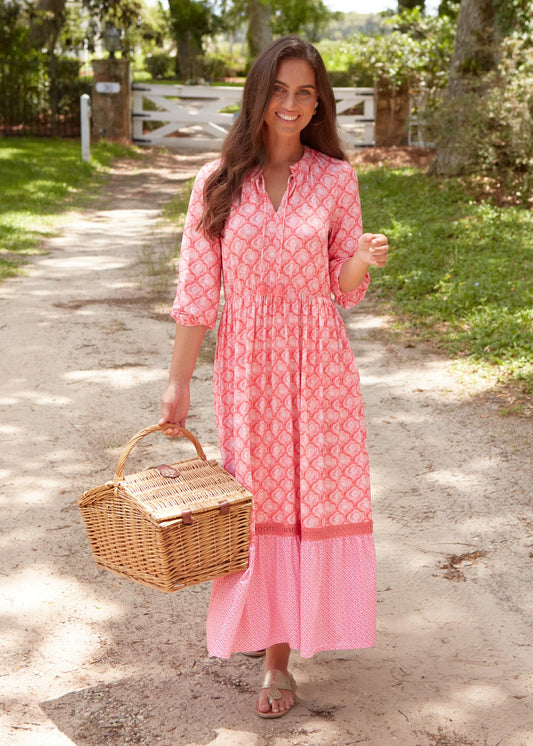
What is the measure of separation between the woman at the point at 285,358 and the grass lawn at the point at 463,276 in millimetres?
3068

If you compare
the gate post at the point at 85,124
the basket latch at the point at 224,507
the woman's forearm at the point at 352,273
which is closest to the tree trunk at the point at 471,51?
the gate post at the point at 85,124

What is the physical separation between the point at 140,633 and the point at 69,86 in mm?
19690

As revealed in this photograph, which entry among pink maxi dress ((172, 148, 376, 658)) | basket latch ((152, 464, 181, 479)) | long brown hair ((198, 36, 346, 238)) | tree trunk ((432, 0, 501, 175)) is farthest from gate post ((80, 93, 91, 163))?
basket latch ((152, 464, 181, 479))

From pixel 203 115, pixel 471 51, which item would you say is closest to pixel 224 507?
pixel 471 51

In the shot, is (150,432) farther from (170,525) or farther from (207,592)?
(207,592)

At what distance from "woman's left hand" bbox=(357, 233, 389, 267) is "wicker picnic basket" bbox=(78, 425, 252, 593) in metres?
0.72

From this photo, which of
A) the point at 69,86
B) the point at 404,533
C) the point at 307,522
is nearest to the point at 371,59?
the point at 69,86

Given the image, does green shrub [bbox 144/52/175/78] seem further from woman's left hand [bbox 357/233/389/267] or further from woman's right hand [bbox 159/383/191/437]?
woman's left hand [bbox 357/233/389/267]

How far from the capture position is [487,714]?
2602 mm

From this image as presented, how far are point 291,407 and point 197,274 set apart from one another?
475 millimetres

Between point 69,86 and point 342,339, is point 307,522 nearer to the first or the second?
point 342,339

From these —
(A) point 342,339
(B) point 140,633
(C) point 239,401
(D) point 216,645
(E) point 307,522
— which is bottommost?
(B) point 140,633

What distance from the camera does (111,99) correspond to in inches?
713

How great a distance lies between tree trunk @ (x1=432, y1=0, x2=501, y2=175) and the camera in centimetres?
1155
